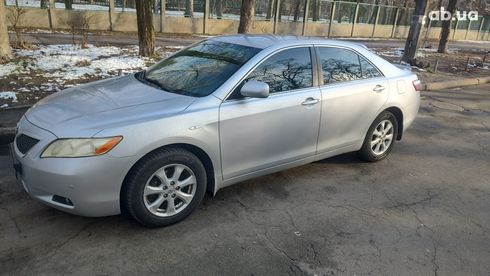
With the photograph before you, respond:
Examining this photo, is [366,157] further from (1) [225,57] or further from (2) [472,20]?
(2) [472,20]

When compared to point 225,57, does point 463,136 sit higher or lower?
lower

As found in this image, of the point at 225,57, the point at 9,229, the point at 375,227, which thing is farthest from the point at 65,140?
the point at 375,227

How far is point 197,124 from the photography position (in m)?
3.29

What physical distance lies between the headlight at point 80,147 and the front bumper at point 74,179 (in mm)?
39

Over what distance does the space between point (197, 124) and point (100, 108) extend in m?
0.80

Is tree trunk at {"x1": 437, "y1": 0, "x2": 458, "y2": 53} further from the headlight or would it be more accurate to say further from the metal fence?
the headlight

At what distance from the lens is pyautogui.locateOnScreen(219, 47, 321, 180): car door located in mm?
3539

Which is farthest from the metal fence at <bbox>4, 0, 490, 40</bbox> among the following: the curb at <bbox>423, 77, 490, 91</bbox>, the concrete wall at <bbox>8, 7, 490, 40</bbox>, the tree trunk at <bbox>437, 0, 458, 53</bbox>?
the curb at <bbox>423, 77, 490, 91</bbox>

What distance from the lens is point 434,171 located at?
198 inches

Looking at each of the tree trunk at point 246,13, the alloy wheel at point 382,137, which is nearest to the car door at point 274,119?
the alloy wheel at point 382,137

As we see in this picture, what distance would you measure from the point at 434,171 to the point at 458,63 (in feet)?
41.5

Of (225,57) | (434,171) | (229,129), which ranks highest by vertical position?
(225,57)

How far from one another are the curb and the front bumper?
9.45 meters

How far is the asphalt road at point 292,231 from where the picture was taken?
2.95 m
